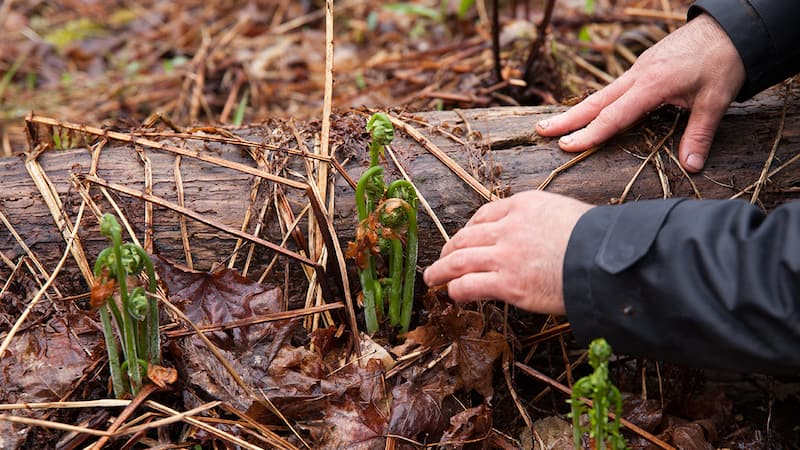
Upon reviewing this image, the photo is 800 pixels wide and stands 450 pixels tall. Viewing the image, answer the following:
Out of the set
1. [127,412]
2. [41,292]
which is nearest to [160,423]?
[127,412]

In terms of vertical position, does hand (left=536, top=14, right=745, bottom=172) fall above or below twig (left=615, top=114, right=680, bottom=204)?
above

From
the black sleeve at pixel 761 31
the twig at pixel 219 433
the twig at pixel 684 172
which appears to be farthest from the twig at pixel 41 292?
the black sleeve at pixel 761 31

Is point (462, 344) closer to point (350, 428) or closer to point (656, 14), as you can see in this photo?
point (350, 428)

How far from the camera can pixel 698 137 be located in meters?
2.04

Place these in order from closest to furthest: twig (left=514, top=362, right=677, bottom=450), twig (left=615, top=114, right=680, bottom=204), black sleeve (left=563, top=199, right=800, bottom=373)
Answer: black sleeve (left=563, top=199, right=800, bottom=373) → twig (left=514, top=362, right=677, bottom=450) → twig (left=615, top=114, right=680, bottom=204)

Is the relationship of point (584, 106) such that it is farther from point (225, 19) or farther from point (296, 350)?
point (225, 19)

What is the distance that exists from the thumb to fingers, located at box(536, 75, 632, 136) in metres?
0.23

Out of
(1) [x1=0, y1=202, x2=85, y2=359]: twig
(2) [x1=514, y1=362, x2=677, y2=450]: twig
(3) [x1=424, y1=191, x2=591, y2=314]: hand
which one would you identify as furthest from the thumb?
(1) [x1=0, y1=202, x2=85, y2=359]: twig

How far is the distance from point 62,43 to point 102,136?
318 centimetres

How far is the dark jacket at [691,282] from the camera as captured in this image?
1.41m

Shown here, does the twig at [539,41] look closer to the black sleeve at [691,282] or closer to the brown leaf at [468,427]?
the black sleeve at [691,282]

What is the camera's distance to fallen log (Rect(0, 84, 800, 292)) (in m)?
2.07

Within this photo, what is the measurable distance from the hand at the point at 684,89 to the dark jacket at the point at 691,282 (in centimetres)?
56

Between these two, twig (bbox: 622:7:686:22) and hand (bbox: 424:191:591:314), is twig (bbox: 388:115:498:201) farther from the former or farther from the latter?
twig (bbox: 622:7:686:22)
